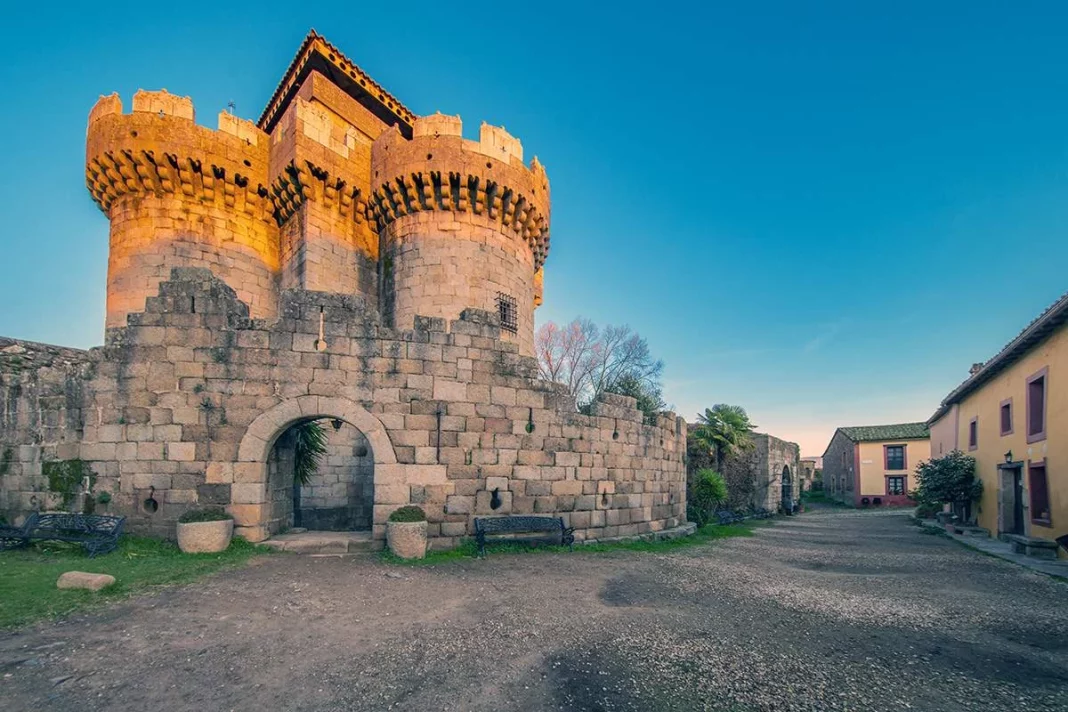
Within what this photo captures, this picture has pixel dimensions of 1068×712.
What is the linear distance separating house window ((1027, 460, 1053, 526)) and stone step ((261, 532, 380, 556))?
1509 cm

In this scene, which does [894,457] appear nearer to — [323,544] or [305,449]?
[305,449]

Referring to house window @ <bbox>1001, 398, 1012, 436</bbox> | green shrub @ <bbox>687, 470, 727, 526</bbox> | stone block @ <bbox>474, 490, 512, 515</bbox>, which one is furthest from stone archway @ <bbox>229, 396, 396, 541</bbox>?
house window @ <bbox>1001, 398, 1012, 436</bbox>

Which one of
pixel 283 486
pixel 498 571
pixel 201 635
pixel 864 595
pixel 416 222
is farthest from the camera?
pixel 416 222

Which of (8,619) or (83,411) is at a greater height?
(83,411)

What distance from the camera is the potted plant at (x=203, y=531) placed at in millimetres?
7492

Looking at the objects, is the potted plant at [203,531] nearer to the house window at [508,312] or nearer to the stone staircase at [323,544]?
the stone staircase at [323,544]

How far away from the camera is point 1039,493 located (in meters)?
12.3

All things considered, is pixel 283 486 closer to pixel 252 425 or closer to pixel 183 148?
pixel 252 425

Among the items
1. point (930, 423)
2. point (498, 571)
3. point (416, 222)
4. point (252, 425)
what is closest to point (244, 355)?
point (252, 425)

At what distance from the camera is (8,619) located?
4.70 m

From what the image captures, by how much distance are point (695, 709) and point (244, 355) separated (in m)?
8.12

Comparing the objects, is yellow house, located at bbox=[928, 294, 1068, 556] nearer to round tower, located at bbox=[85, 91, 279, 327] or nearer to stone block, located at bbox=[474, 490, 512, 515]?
stone block, located at bbox=[474, 490, 512, 515]

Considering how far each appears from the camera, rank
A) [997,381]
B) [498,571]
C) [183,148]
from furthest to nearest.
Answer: [997,381] < [183,148] < [498,571]

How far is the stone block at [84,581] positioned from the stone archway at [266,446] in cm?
241
